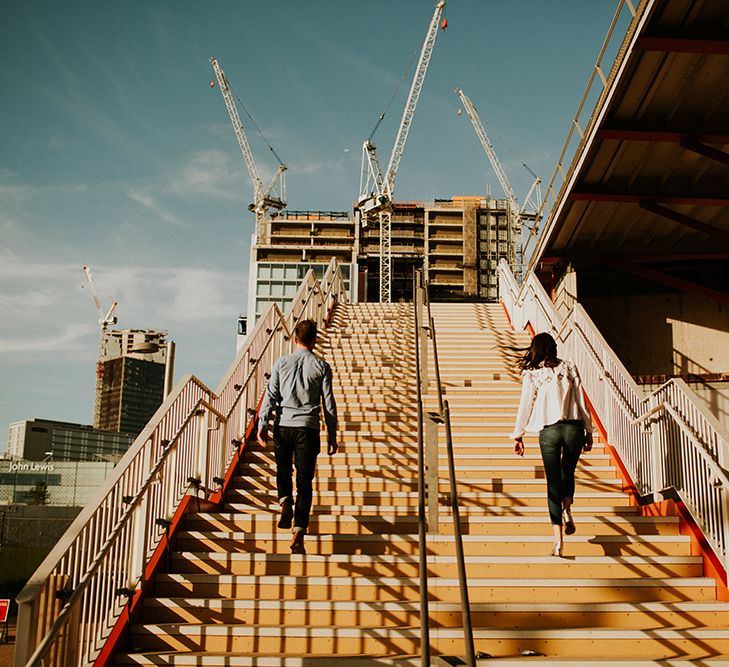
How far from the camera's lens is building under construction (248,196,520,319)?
98375mm

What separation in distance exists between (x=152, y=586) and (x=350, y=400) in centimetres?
445

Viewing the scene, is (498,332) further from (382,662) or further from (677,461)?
(382,662)

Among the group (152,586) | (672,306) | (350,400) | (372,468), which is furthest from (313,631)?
(672,306)

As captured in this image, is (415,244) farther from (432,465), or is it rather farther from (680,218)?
(432,465)

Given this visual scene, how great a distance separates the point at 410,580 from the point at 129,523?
1.78m

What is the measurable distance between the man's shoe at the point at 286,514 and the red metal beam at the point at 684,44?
777 cm

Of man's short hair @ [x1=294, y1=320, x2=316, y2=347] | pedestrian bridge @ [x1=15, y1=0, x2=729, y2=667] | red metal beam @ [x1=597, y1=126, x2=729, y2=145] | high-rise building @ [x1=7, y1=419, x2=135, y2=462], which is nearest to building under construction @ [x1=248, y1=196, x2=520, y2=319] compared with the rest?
high-rise building @ [x1=7, y1=419, x2=135, y2=462]

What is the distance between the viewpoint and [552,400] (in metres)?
5.43

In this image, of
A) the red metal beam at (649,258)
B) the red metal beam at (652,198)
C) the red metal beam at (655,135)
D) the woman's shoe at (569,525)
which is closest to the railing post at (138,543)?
the woman's shoe at (569,525)

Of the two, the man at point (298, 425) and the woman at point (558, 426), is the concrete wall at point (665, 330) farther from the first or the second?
the man at point (298, 425)

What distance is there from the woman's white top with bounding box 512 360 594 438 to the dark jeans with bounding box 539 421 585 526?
0.05 metres

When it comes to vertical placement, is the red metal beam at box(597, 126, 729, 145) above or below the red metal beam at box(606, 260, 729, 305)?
above

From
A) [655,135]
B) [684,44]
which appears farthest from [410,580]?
[655,135]

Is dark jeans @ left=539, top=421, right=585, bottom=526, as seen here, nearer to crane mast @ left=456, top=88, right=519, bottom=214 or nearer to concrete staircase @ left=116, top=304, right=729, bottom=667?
concrete staircase @ left=116, top=304, right=729, bottom=667
